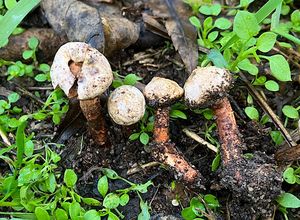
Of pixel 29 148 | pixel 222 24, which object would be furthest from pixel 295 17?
pixel 29 148

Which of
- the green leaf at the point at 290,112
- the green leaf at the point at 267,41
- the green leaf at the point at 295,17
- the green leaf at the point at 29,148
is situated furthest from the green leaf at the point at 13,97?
the green leaf at the point at 295,17

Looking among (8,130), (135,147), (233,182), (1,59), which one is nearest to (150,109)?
(135,147)

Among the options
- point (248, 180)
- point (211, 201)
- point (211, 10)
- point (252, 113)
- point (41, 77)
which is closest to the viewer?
point (248, 180)

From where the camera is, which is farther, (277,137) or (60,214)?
(277,137)

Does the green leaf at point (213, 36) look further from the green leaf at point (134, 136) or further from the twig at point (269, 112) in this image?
the green leaf at point (134, 136)

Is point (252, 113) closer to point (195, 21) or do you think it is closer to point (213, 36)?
point (213, 36)

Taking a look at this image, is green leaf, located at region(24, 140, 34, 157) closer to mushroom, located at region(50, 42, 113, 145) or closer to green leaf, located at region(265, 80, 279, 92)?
mushroom, located at region(50, 42, 113, 145)

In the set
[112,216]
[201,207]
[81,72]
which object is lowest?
[201,207]

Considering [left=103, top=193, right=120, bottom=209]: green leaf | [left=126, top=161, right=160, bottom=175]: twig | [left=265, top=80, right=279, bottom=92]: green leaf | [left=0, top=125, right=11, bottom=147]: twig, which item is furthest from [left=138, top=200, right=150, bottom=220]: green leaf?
[left=265, top=80, right=279, bottom=92]: green leaf
